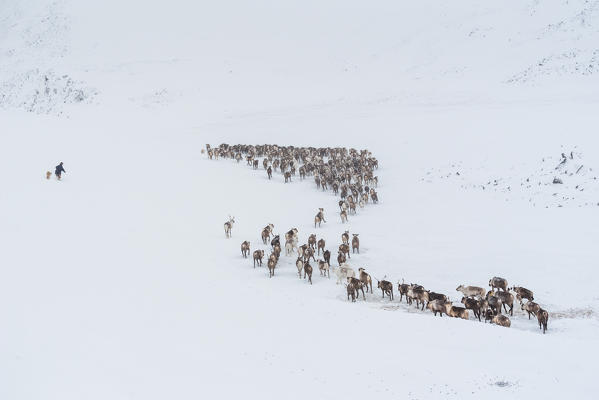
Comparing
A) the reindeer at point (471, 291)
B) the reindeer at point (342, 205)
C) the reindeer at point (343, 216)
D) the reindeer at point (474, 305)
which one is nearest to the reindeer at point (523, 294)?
Answer: the reindeer at point (471, 291)

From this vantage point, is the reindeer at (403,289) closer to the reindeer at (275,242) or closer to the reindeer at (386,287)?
the reindeer at (386,287)

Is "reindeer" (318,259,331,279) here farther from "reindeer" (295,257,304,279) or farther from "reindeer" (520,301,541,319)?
"reindeer" (520,301,541,319)

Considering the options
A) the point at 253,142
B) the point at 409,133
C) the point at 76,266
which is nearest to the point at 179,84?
the point at 253,142

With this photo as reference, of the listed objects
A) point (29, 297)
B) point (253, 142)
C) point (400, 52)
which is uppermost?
point (400, 52)

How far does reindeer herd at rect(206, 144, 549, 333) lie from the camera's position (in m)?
14.5

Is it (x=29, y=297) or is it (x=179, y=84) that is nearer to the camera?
(x=29, y=297)

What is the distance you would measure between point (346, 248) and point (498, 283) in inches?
251

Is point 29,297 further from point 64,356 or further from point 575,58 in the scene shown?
point 575,58

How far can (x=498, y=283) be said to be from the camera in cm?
1586

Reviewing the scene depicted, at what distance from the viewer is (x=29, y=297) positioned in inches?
514

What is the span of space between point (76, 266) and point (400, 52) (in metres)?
65.6

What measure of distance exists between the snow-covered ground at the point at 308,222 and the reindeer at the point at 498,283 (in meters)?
1.17

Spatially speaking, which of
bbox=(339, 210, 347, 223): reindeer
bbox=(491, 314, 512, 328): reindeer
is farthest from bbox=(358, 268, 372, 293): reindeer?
bbox=(339, 210, 347, 223): reindeer

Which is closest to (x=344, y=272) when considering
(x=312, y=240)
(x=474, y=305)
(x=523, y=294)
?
(x=312, y=240)
